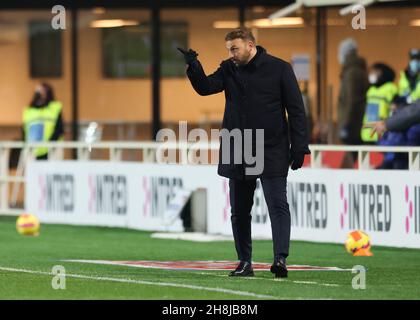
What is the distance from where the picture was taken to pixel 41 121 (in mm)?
22484

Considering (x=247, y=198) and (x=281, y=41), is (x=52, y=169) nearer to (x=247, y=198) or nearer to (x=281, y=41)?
(x=281, y=41)

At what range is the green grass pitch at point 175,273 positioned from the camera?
10047 mm

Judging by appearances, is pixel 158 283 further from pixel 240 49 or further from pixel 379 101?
pixel 379 101

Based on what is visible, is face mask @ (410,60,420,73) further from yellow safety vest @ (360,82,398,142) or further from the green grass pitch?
the green grass pitch

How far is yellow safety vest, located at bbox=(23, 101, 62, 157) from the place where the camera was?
22.4m

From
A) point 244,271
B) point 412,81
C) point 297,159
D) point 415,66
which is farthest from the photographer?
point 415,66

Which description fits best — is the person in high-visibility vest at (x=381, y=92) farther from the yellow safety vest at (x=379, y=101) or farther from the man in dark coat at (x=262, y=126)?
the man in dark coat at (x=262, y=126)

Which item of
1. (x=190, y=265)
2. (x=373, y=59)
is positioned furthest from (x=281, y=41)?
(x=190, y=265)

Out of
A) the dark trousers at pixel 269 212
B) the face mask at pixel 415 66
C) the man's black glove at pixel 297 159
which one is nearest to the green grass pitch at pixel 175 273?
the dark trousers at pixel 269 212

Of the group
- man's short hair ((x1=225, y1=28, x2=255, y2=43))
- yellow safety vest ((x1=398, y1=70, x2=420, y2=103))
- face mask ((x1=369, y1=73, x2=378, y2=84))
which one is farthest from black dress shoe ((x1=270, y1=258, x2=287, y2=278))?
face mask ((x1=369, y1=73, x2=378, y2=84))

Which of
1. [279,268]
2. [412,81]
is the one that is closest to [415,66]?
[412,81]

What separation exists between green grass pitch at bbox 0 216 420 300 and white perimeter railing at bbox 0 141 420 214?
1.08 metres

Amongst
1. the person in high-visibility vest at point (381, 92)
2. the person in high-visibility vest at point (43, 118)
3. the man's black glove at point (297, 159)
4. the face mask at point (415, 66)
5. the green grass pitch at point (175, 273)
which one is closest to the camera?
the green grass pitch at point (175, 273)

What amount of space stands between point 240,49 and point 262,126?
635 mm
